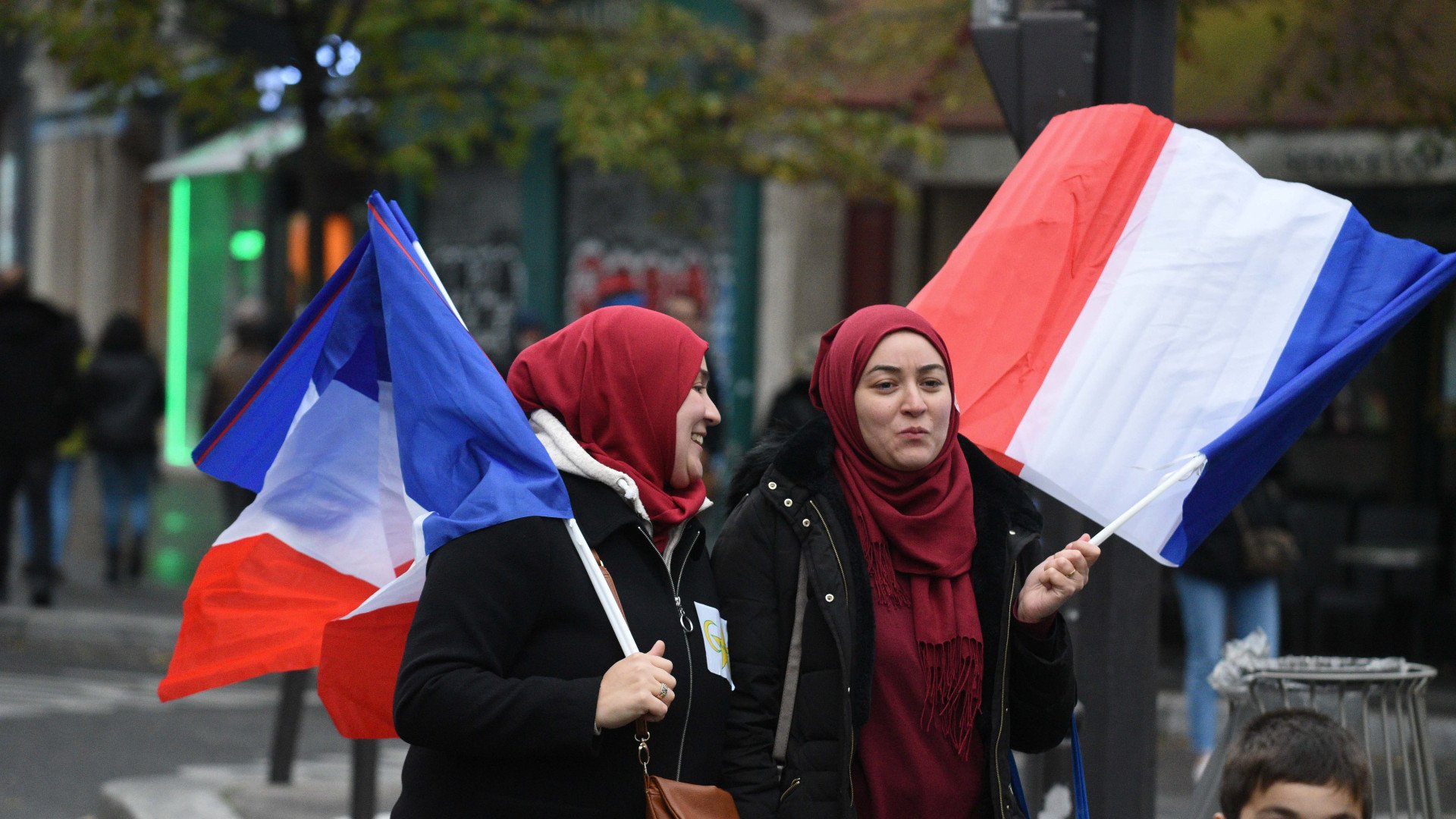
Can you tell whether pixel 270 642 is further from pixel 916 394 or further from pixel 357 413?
pixel 916 394

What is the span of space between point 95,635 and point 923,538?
901 centimetres

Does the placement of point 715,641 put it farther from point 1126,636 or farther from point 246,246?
point 246,246

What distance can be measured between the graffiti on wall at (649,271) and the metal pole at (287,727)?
7.88 metres

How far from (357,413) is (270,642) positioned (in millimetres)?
539

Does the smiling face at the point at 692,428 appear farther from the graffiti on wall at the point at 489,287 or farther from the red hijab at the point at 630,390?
the graffiti on wall at the point at 489,287

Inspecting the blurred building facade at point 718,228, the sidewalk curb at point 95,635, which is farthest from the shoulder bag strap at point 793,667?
the sidewalk curb at point 95,635

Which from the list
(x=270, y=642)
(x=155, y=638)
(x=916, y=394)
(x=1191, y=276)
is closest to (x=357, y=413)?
(x=270, y=642)

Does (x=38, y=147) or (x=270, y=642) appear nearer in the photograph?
(x=270, y=642)

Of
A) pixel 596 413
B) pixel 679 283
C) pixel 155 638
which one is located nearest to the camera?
pixel 596 413

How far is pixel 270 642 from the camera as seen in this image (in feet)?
12.8

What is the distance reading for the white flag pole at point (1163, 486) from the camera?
3.52 meters

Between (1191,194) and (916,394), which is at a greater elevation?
(1191,194)

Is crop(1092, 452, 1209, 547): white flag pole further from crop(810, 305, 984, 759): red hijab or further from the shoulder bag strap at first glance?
the shoulder bag strap

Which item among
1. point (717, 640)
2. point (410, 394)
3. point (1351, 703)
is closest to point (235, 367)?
point (410, 394)
